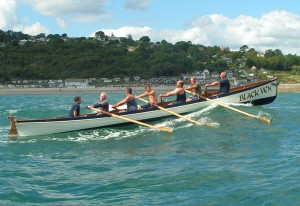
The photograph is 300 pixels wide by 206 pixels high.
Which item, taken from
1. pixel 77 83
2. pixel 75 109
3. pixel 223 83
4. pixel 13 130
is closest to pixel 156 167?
pixel 75 109

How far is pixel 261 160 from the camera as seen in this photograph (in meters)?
11.7

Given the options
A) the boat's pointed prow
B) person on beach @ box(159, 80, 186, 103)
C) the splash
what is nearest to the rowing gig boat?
the boat's pointed prow

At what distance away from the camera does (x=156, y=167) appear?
11375 mm

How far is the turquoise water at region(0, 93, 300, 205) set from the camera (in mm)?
9078

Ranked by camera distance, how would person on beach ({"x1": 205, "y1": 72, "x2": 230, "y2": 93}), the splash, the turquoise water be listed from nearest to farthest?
the turquoise water → the splash → person on beach ({"x1": 205, "y1": 72, "x2": 230, "y2": 93})

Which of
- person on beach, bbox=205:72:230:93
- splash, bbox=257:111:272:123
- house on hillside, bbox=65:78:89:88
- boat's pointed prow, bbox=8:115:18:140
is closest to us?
boat's pointed prow, bbox=8:115:18:140

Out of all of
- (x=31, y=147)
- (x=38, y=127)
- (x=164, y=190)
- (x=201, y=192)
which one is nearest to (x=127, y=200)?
(x=164, y=190)

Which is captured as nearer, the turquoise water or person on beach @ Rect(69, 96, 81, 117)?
the turquoise water

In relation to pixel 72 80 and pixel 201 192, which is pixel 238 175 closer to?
pixel 201 192

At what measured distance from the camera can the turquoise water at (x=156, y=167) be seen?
908cm

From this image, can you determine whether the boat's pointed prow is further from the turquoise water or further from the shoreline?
the shoreline

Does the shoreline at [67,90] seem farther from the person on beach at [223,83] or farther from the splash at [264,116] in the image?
the splash at [264,116]

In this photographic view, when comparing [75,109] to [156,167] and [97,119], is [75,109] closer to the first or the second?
[97,119]

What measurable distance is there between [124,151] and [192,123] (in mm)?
5757
